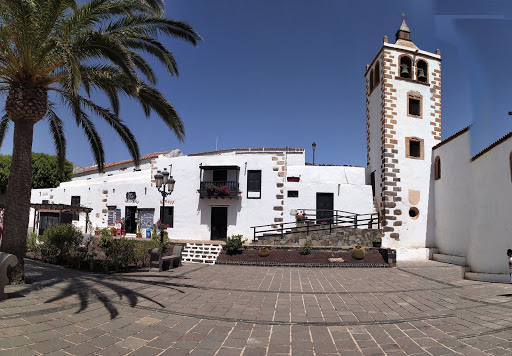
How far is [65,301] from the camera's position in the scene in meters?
5.85

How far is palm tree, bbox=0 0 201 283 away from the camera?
21.1ft

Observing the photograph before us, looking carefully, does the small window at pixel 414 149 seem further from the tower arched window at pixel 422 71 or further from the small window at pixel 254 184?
the small window at pixel 254 184

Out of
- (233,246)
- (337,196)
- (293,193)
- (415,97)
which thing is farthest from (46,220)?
(415,97)

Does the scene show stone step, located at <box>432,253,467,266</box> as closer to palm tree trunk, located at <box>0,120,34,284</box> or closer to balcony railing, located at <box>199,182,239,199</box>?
balcony railing, located at <box>199,182,239,199</box>

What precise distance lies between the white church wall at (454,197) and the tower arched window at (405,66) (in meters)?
4.70

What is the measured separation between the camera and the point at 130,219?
20484mm

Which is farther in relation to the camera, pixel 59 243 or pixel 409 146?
pixel 409 146

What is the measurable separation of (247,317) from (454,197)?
1306 cm

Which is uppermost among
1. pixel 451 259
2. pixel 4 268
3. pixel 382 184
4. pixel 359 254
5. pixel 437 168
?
pixel 437 168

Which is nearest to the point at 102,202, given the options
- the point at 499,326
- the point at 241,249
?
the point at 241,249

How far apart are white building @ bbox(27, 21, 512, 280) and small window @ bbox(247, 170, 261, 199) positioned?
0.06 metres

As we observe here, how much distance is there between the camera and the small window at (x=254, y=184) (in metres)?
18.0

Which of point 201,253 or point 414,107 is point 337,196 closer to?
point 414,107

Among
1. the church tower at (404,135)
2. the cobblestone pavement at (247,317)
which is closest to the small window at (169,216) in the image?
the cobblestone pavement at (247,317)
